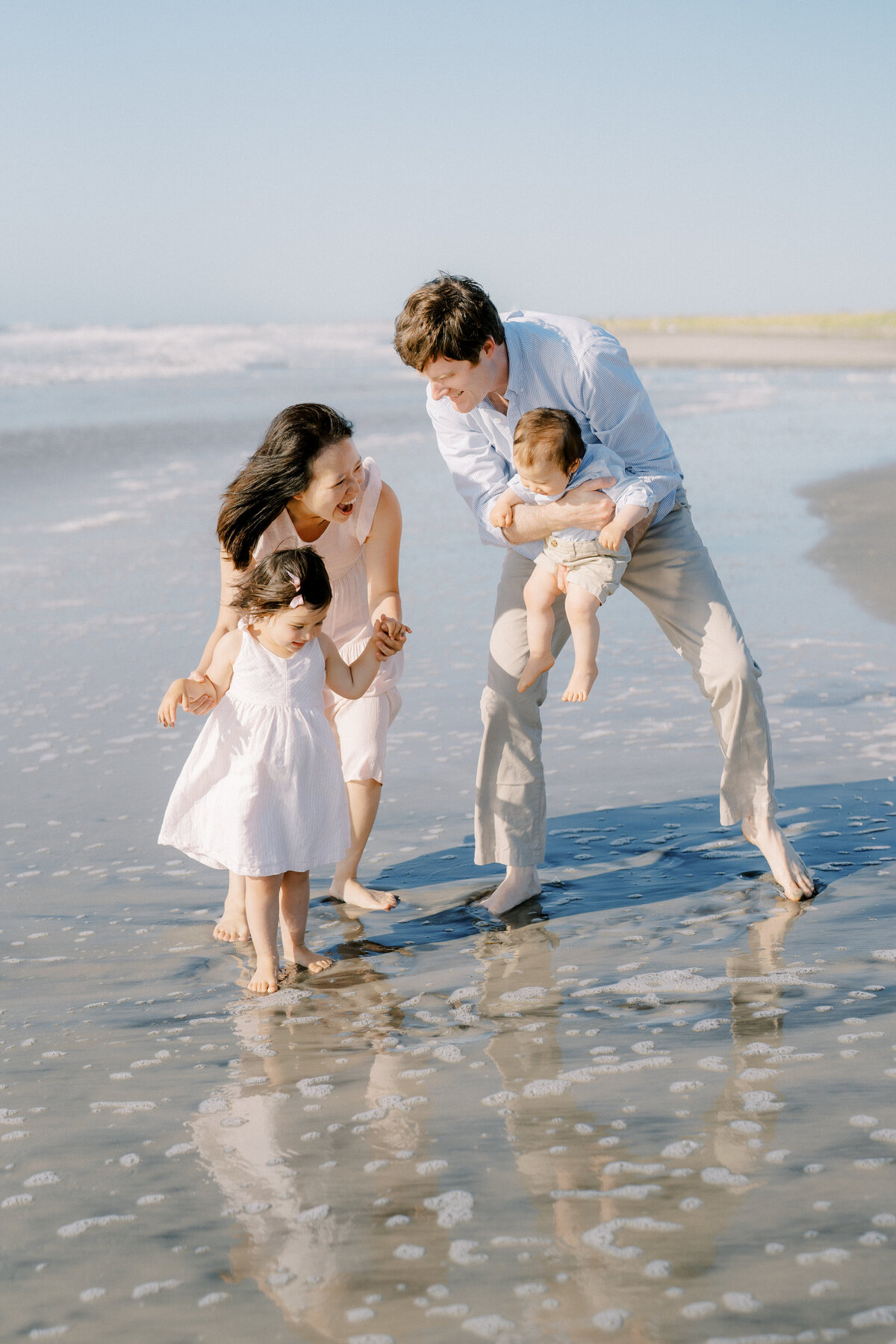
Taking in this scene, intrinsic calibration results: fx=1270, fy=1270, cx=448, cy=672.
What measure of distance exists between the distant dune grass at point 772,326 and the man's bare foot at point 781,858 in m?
40.2

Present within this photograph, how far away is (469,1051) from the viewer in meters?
3.15

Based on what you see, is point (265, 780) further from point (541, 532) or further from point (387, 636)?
point (541, 532)

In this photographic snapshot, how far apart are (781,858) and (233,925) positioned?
1.73m

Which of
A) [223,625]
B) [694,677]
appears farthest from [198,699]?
[694,677]

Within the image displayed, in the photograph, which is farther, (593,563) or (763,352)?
(763,352)

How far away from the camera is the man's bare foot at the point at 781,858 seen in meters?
3.94

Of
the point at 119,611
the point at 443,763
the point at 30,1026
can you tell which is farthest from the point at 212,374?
the point at 30,1026

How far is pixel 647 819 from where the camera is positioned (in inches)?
186

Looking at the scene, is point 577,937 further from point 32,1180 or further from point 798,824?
point 32,1180

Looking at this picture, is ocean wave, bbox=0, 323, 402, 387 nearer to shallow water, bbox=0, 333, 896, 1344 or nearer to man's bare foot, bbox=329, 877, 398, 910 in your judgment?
shallow water, bbox=0, 333, 896, 1344

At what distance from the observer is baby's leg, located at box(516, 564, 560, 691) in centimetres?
400

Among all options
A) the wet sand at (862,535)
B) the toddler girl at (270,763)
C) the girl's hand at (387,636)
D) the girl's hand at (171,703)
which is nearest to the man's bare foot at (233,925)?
the toddler girl at (270,763)

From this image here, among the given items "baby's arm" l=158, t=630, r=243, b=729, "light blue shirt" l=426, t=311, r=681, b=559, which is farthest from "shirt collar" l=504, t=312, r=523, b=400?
"baby's arm" l=158, t=630, r=243, b=729

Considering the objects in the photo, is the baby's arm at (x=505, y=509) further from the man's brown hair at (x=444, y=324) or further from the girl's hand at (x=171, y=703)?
the girl's hand at (x=171, y=703)
